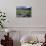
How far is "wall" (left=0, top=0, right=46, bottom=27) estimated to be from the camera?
9.40ft

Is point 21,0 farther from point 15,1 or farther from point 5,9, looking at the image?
point 5,9

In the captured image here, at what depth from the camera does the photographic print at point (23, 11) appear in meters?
2.87

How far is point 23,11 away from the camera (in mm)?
2891

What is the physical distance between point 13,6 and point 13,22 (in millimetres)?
341

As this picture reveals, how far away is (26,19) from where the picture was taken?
290 cm

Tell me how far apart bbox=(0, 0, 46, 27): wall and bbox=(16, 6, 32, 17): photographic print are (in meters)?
0.06

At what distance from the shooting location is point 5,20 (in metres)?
2.83

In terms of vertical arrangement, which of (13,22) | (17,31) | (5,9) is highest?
(5,9)

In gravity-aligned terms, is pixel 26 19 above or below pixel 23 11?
below

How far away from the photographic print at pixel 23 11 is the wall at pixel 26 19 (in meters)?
0.06

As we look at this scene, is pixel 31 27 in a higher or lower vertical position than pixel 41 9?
lower

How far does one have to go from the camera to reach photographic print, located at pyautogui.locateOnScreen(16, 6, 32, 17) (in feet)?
9.43

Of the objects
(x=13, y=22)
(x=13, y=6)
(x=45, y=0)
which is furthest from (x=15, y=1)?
(x=45, y=0)

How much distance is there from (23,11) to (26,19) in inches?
7.2
